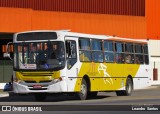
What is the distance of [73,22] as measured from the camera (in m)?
50.8

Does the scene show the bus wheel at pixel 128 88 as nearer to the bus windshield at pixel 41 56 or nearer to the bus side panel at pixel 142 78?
the bus side panel at pixel 142 78

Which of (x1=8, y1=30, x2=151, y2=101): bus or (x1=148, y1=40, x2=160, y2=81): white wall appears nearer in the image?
(x1=8, y1=30, x2=151, y2=101): bus

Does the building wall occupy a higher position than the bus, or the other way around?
the building wall

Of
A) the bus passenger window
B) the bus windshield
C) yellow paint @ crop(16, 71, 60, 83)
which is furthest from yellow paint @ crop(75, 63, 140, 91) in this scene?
the bus windshield

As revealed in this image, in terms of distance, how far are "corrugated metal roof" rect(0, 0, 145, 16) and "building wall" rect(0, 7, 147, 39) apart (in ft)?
5.23

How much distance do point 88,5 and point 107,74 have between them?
26658 mm

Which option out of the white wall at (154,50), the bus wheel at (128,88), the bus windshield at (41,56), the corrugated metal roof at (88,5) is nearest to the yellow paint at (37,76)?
the bus windshield at (41,56)

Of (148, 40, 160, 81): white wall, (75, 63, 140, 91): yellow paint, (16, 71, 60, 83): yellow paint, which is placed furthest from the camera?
(148, 40, 160, 81): white wall

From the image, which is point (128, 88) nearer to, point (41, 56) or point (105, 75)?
point (105, 75)

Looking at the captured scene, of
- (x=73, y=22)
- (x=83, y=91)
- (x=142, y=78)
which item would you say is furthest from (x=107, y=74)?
(x=73, y=22)

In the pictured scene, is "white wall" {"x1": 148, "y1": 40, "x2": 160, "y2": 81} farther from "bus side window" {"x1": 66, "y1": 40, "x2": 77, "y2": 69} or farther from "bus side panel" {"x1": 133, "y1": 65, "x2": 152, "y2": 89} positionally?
"bus side window" {"x1": 66, "y1": 40, "x2": 77, "y2": 69}

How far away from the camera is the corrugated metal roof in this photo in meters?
52.8

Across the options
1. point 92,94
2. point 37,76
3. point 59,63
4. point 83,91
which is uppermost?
point 59,63

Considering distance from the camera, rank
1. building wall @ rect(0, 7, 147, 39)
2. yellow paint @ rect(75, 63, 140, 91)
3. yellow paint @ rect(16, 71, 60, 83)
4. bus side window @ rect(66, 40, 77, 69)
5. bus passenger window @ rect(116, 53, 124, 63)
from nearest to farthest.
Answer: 1. yellow paint @ rect(16, 71, 60, 83)
2. bus side window @ rect(66, 40, 77, 69)
3. yellow paint @ rect(75, 63, 140, 91)
4. bus passenger window @ rect(116, 53, 124, 63)
5. building wall @ rect(0, 7, 147, 39)
